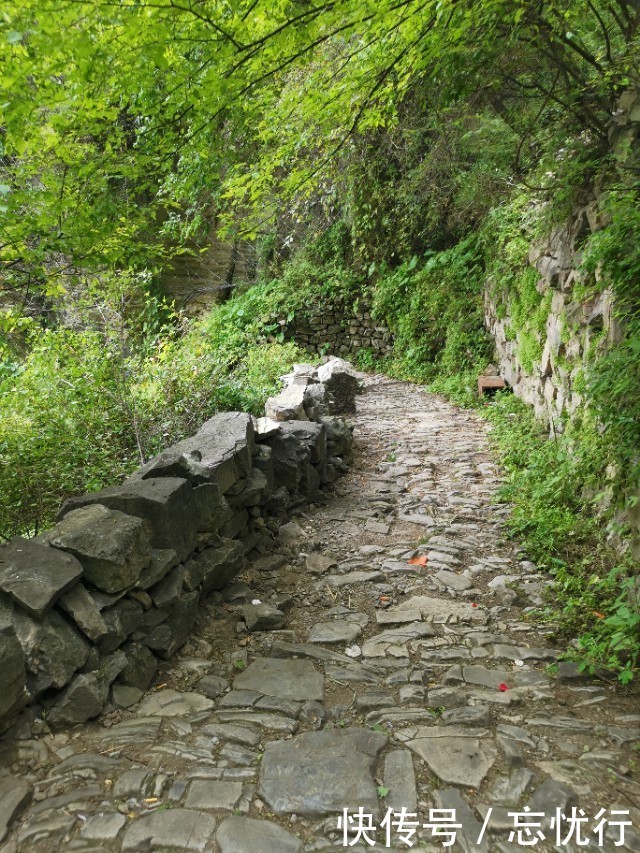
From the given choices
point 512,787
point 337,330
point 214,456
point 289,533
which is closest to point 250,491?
point 214,456

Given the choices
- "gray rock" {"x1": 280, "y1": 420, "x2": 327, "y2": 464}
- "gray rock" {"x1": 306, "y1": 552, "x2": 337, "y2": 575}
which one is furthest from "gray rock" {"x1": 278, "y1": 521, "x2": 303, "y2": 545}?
"gray rock" {"x1": 280, "y1": 420, "x2": 327, "y2": 464}

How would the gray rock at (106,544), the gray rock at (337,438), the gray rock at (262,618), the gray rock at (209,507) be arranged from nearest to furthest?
1. the gray rock at (106,544)
2. the gray rock at (262,618)
3. the gray rock at (209,507)
4. the gray rock at (337,438)

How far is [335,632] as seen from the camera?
359 centimetres

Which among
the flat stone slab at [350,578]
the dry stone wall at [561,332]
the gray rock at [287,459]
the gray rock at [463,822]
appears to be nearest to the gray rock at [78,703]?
the gray rock at [463,822]

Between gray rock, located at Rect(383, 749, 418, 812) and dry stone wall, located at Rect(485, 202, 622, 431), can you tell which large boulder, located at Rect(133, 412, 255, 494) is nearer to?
gray rock, located at Rect(383, 749, 418, 812)

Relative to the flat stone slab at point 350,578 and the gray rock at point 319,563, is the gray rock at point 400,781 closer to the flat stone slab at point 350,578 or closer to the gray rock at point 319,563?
the flat stone slab at point 350,578

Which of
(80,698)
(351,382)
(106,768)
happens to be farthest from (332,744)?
(351,382)

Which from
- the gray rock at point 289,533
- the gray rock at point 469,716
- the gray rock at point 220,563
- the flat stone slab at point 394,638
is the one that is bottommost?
the flat stone slab at point 394,638

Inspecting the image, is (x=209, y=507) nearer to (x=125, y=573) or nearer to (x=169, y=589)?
(x=169, y=589)

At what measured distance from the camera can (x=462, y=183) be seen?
1042 cm

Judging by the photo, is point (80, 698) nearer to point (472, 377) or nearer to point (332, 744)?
point (332, 744)

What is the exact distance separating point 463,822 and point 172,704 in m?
1.43

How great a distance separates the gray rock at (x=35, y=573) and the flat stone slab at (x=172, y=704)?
697 millimetres

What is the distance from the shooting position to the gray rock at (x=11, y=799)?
6.37 ft
